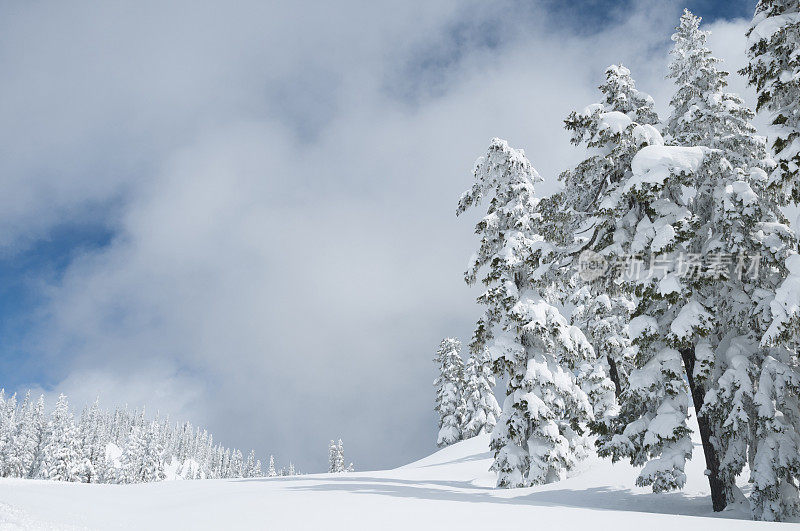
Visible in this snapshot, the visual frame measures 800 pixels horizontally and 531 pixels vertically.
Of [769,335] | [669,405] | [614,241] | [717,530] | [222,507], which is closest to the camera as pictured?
[717,530]

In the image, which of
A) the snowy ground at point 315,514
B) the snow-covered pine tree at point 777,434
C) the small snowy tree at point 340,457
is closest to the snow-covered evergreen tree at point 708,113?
the snow-covered pine tree at point 777,434

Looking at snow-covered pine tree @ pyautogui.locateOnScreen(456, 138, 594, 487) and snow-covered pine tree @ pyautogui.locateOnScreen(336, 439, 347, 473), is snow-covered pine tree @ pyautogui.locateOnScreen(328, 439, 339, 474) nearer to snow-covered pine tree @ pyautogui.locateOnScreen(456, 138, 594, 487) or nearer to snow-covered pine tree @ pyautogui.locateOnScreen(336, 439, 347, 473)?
snow-covered pine tree @ pyautogui.locateOnScreen(336, 439, 347, 473)

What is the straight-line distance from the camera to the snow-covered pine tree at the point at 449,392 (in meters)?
52.2

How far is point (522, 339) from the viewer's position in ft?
67.3

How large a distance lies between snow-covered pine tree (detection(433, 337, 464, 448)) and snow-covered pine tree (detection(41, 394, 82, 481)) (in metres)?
53.0

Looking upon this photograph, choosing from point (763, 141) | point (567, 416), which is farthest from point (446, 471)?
point (763, 141)

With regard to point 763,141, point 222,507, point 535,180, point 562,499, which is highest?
point 535,180

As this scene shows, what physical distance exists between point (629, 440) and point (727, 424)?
270 cm

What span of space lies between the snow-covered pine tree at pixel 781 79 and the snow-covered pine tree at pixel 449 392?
4326 centimetres

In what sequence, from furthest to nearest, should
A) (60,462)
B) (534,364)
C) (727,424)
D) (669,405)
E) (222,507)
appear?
(60,462)
(534,364)
(669,405)
(727,424)
(222,507)

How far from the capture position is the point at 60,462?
66.4 meters

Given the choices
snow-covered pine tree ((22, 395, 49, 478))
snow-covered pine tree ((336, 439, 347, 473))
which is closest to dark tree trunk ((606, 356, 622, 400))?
snow-covered pine tree ((336, 439, 347, 473))

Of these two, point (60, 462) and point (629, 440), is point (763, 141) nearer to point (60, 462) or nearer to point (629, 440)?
point (629, 440)

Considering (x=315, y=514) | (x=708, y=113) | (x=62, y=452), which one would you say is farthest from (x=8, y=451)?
(x=708, y=113)
